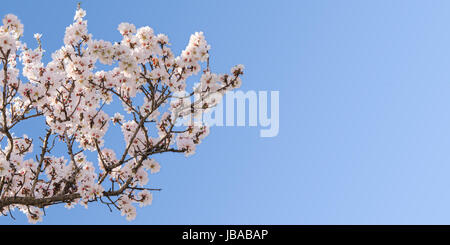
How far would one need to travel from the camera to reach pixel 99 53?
7602 mm

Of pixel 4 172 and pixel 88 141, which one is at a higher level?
pixel 88 141

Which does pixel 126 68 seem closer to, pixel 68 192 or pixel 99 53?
pixel 99 53

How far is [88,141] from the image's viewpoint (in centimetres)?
855

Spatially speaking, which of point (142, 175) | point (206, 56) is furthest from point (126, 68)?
point (142, 175)

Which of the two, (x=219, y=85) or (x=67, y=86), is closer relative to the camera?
(x=219, y=85)

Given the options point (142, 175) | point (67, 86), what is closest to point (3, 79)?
point (67, 86)

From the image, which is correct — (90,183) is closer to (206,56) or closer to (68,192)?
(68,192)

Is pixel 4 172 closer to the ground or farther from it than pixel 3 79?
closer to the ground
